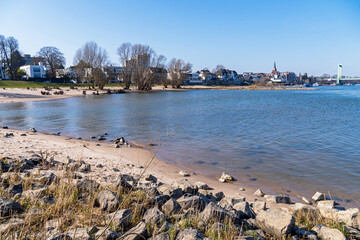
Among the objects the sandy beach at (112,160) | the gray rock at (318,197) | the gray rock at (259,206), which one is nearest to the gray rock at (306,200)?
the gray rock at (318,197)

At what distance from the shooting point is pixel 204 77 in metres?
165

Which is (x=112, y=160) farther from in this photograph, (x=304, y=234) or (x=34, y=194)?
(x=304, y=234)

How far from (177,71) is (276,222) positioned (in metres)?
103

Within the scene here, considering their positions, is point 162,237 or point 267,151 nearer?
point 162,237

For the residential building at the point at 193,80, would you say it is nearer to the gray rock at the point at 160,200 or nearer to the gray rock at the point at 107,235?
the gray rock at the point at 160,200

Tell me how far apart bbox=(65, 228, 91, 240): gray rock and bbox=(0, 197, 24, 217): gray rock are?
1.26 metres

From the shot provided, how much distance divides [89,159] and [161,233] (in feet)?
23.3

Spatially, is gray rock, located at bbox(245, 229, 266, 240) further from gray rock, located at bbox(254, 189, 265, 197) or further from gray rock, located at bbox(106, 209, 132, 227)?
gray rock, located at bbox(254, 189, 265, 197)

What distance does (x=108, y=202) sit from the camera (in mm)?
4621

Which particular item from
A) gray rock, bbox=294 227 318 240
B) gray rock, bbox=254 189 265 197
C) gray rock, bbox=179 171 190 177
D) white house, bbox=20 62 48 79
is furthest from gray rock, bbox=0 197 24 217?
white house, bbox=20 62 48 79

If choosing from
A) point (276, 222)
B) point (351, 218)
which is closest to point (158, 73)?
point (351, 218)

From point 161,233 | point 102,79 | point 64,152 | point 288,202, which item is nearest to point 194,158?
point 288,202

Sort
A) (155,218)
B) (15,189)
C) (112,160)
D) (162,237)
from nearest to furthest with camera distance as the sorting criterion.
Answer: (162,237) → (155,218) → (15,189) → (112,160)

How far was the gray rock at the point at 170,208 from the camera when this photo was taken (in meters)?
4.57
